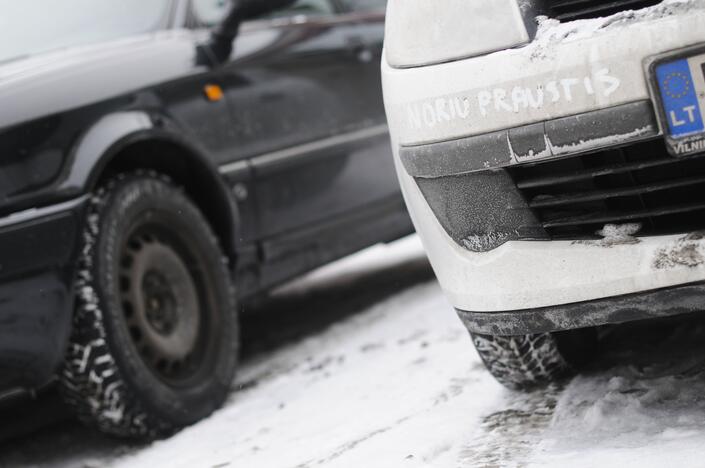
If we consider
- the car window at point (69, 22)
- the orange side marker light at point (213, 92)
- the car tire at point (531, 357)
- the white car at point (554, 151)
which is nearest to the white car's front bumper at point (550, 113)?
the white car at point (554, 151)

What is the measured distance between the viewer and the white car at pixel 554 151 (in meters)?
2.36

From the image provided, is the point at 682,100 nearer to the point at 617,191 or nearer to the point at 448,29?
the point at 617,191

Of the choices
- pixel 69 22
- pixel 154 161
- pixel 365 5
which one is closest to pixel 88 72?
pixel 154 161

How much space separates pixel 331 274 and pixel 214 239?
256 centimetres

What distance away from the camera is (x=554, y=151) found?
2.49 meters

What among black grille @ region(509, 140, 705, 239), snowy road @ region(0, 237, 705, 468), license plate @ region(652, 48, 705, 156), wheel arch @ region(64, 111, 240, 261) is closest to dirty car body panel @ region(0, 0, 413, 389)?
wheel arch @ region(64, 111, 240, 261)

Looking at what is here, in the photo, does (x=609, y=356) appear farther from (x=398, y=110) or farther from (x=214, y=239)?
(x=214, y=239)

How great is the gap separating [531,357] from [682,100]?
0.97m

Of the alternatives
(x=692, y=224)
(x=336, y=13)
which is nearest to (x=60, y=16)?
(x=336, y=13)

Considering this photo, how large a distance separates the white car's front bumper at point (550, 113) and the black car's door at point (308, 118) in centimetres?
141

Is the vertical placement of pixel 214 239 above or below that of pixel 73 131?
below

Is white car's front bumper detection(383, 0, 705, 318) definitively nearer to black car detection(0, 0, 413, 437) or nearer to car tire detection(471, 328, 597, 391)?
car tire detection(471, 328, 597, 391)

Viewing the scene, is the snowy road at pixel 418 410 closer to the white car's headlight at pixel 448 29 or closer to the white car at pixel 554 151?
the white car at pixel 554 151

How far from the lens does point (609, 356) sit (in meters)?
3.36
